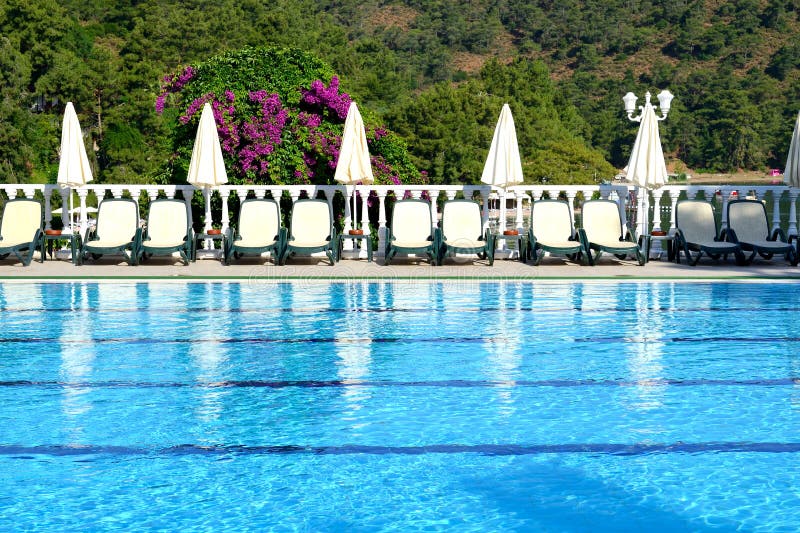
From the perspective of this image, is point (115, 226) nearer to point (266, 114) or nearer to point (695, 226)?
point (695, 226)

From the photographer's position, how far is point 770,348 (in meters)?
8.87

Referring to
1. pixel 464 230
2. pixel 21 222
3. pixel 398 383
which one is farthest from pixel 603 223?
pixel 21 222

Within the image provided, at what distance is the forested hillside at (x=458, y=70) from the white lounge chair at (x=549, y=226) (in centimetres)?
3623

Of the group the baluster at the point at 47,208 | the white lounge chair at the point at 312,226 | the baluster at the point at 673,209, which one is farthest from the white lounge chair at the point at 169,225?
the baluster at the point at 673,209

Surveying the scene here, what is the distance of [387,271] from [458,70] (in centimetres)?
13625

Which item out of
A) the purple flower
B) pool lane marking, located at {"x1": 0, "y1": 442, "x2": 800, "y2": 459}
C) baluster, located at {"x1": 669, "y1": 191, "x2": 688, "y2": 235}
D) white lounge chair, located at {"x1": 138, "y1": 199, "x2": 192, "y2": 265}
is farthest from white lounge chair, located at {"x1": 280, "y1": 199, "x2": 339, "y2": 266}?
the purple flower

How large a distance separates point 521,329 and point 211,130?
22.9 feet

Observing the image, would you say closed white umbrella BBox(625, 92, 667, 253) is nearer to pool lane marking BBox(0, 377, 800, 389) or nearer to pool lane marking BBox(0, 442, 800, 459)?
pool lane marking BBox(0, 377, 800, 389)

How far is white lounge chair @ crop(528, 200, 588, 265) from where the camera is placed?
1445cm

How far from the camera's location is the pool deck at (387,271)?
519 inches

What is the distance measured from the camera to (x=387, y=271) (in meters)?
13.8

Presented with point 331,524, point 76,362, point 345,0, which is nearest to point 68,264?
point 76,362

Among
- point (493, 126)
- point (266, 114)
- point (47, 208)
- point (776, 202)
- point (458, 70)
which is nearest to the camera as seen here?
point (776, 202)

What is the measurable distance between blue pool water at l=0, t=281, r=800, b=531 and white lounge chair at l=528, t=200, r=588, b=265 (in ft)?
10.8
